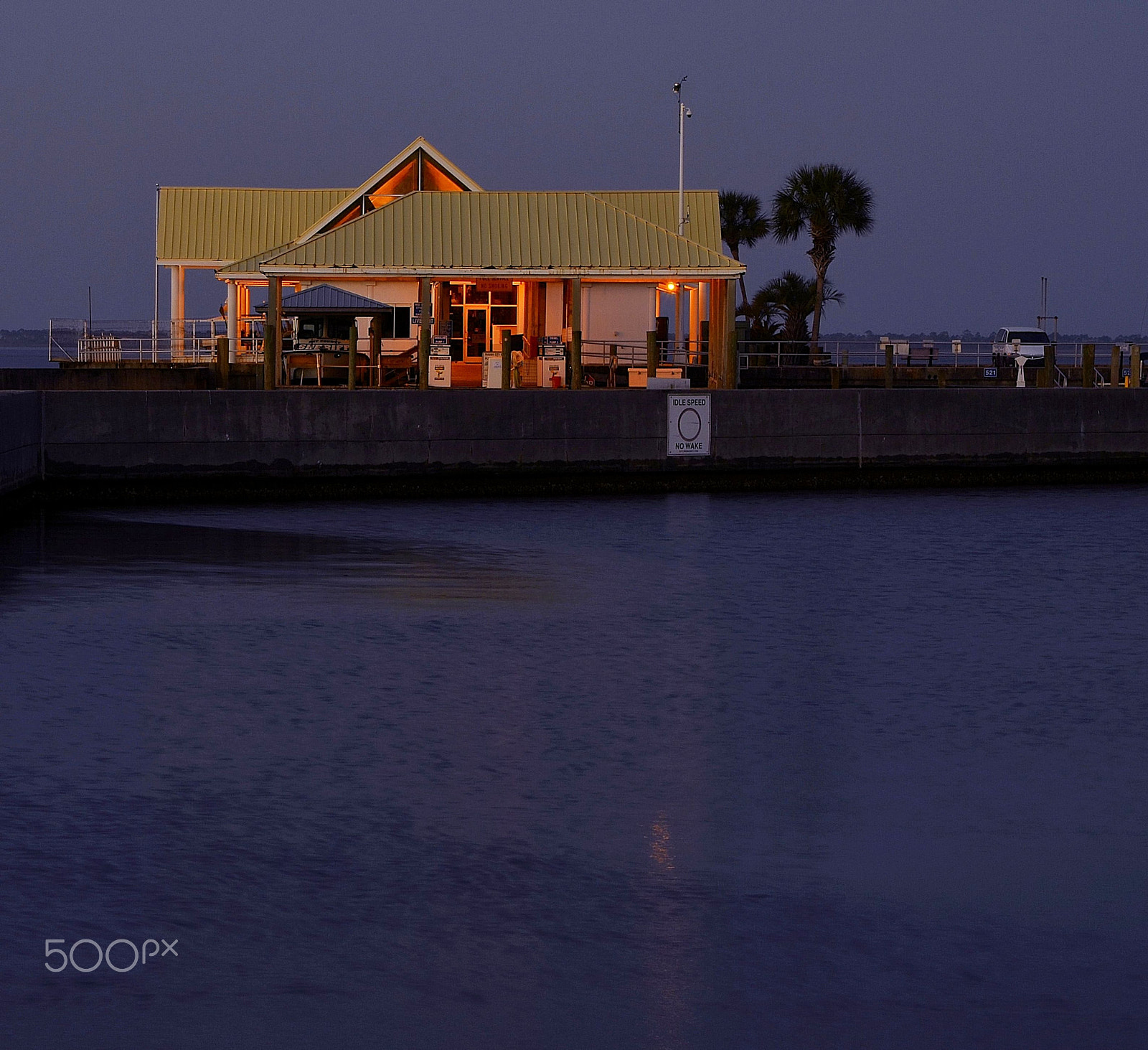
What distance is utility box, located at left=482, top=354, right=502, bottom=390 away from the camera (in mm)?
36875

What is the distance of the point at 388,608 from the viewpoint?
57.2 feet

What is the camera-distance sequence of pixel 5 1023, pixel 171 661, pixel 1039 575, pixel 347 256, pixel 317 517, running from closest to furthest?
pixel 5 1023 → pixel 171 661 → pixel 1039 575 → pixel 317 517 → pixel 347 256

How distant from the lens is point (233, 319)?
4391 centimetres

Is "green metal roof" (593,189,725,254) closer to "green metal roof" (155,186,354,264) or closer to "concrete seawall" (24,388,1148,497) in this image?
"green metal roof" (155,186,354,264)

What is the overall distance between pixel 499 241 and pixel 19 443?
54.2 feet

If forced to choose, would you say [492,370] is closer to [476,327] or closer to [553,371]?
[553,371]

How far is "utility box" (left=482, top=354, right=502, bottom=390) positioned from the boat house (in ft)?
3.59

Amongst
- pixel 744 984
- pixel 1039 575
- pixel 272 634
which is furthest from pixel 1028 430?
pixel 744 984

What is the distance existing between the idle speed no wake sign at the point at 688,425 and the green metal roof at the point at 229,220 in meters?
21.9

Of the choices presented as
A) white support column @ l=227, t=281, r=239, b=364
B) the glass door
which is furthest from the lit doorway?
white support column @ l=227, t=281, r=239, b=364

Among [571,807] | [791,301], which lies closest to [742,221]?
[791,301]

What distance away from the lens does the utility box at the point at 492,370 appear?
3688 centimetres

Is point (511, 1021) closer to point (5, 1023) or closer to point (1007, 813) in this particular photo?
point (5, 1023)

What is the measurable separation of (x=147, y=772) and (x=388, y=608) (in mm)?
6582
